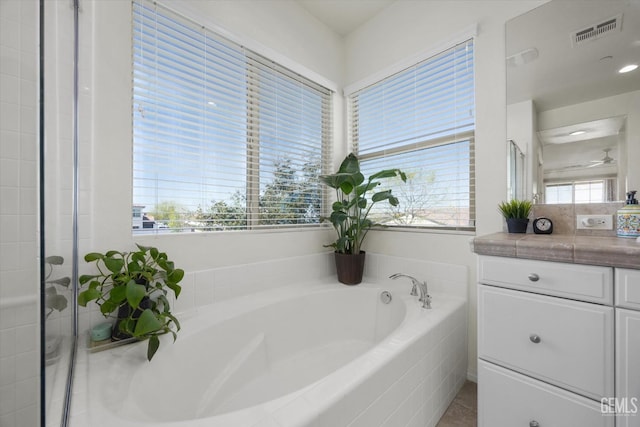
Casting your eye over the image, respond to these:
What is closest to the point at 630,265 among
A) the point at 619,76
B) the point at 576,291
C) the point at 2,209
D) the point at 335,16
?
the point at 576,291

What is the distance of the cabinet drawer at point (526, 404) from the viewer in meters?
0.93

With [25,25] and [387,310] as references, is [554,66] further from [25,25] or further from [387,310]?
[25,25]

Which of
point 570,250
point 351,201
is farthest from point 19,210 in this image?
point 351,201

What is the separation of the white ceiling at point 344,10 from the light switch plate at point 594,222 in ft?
6.67

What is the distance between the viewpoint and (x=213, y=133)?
165 centimetres

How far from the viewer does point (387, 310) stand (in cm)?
182

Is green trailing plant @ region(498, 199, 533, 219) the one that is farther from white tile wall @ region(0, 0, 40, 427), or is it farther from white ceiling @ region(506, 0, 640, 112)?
white tile wall @ region(0, 0, 40, 427)

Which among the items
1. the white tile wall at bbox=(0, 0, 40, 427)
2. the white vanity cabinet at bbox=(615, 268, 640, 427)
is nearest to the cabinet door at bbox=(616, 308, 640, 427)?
the white vanity cabinet at bbox=(615, 268, 640, 427)

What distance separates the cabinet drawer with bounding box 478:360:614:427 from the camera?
0.93 meters

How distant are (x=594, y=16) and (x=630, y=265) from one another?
1316mm

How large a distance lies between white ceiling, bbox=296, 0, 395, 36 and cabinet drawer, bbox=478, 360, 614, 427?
2.57 metres

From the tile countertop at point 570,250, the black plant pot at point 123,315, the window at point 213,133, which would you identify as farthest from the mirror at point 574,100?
the black plant pot at point 123,315

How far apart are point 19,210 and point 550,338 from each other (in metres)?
1.56

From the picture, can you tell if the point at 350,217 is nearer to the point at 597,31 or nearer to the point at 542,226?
the point at 542,226
